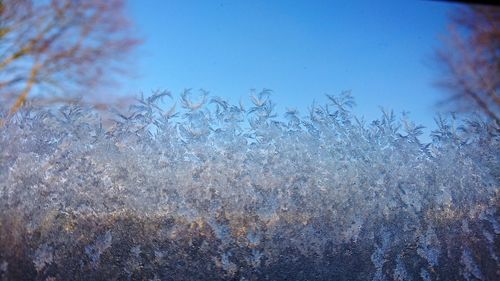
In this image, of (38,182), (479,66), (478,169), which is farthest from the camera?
(479,66)

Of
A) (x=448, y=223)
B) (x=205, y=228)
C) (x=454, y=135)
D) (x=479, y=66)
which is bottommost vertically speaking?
(x=205, y=228)

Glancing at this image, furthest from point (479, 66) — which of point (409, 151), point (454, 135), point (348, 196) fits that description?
point (348, 196)

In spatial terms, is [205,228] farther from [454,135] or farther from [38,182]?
[454,135]

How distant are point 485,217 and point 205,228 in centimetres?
172

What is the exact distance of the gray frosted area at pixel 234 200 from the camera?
234 centimetres

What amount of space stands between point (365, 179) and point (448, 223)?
544mm

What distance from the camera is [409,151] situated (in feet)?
9.53

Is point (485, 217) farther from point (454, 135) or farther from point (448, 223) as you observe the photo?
point (454, 135)

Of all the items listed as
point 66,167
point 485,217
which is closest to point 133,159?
point 66,167

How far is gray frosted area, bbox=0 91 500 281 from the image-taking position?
92.1 inches

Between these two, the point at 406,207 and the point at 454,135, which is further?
the point at 454,135

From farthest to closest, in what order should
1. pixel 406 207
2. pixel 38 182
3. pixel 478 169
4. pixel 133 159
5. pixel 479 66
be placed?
pixel 479 66 → pixel 478 169 → pixel 406 207 → pixel 133 159 → pixel 38 182

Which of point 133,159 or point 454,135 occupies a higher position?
point 454,135

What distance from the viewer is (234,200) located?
257 cm
